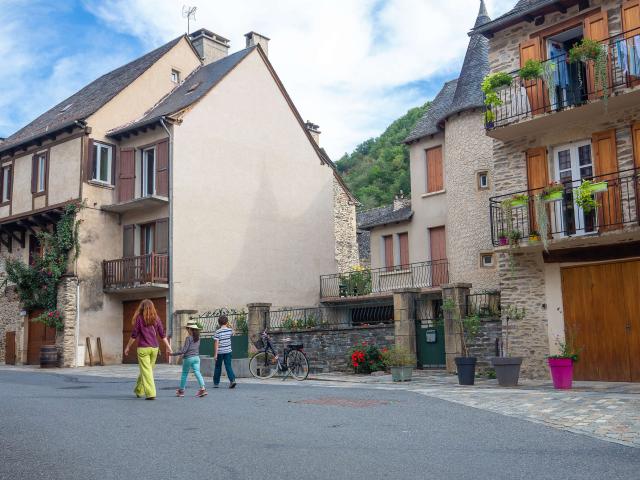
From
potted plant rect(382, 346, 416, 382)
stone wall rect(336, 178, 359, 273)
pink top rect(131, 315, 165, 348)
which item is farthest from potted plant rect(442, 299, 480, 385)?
stone wall rect(336, 178, 359, 273)

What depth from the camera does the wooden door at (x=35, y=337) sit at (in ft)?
90.9

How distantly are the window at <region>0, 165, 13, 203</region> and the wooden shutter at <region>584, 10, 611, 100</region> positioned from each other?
24164 millimetres

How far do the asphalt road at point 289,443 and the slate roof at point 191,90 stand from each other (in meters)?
17.3

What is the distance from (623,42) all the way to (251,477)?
13.2m

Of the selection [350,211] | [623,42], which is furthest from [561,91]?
[350,211]

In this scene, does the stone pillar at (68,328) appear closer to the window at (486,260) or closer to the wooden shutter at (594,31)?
the window at (486,260)

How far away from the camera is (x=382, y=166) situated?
56938 millimetres

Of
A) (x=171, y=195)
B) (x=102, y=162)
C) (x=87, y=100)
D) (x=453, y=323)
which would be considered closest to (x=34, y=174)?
(x=102, y=162)

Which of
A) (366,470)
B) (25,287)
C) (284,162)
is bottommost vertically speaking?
(366,470)

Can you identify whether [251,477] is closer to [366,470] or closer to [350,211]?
[366,470]

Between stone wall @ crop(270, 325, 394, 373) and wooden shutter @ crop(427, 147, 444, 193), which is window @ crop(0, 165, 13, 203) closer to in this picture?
stone wall @ crop(270, 325, 394, 373)

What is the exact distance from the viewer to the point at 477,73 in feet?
83.7

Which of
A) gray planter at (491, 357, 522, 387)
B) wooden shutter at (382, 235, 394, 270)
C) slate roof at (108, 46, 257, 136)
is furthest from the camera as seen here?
wooden shutter at (382, 235, 394, 270)

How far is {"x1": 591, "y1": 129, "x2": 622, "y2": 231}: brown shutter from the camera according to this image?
1490 cm
